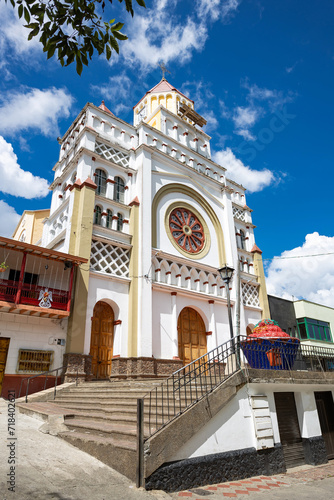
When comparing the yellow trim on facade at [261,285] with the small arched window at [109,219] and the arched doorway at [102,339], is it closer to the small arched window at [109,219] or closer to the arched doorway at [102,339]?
the arched doorway at [102,339]

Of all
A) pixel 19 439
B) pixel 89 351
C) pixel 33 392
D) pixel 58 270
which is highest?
pixel 58 270

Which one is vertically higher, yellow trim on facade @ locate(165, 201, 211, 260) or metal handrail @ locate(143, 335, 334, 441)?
yellow trim on facade @ locate(165, 201, 211, 260)

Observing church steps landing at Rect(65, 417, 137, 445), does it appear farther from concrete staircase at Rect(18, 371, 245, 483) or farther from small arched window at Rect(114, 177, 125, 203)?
small arched window at Rect(114, 177, 125, 203)

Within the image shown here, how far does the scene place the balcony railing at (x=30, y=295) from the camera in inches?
472

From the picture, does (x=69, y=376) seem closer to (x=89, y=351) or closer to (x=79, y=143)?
(x=89, y=351)

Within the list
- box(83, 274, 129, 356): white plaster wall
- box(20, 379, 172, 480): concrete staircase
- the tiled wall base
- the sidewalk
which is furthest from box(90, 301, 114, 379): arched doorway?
the sidewalk

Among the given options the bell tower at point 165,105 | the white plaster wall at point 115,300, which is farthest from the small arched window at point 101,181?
the bell tower at point 165,105

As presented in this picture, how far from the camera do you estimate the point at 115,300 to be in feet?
50.2

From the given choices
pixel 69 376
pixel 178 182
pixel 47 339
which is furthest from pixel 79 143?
pixel 69 376

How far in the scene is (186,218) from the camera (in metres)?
20.1

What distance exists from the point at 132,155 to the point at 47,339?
10940 mm

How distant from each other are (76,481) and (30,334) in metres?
8.42

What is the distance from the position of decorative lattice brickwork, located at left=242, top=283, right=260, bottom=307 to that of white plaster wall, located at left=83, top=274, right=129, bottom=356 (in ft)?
28.0

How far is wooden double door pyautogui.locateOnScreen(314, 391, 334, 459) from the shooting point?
423 inches
